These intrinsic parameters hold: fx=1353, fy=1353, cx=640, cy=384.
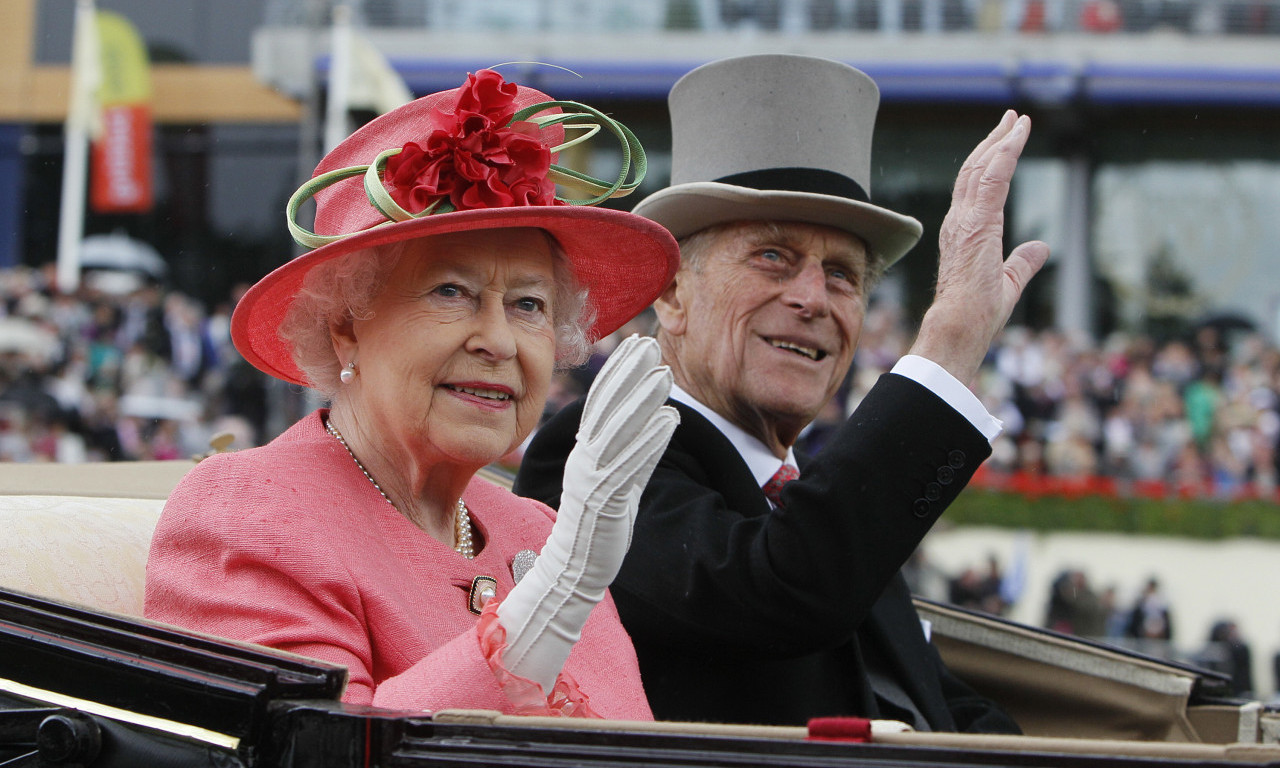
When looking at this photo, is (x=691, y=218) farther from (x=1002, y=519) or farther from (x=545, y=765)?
(x=1002, y=519)

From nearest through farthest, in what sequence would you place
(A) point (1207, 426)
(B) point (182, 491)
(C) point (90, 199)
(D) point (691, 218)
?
1. (B) point (182, 491)
2. (D) point (691, 218)
3. (A) point (1207, 426)
4. (C) point (90, 199)

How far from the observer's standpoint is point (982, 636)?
2.89m

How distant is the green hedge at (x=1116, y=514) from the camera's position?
40.9ft

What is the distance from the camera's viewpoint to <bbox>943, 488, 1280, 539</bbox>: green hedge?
1246 cm

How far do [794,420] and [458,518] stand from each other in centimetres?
79

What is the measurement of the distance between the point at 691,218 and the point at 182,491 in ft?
4.14

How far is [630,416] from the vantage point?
139cm

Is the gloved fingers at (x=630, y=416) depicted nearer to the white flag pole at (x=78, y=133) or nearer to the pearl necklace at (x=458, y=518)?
the pearl necklace at (x=458, y=518)

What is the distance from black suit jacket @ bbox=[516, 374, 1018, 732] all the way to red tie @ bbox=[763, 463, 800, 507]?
0.14 m

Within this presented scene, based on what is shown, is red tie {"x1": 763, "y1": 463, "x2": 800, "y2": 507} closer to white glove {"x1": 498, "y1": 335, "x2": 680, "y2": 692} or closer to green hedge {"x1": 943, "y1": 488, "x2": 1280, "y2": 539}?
white glove {"x1": 498, "y1": 335, "x2": 680, "y2": 692}

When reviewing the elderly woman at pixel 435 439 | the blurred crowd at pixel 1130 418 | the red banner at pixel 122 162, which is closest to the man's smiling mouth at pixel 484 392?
the elderly woman at pixel 435 439

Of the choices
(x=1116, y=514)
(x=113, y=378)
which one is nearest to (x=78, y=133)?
(x=113, y=378)

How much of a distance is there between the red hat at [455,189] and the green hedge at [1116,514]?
1111 cm

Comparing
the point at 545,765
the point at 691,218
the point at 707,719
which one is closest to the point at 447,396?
the point at 545,765
